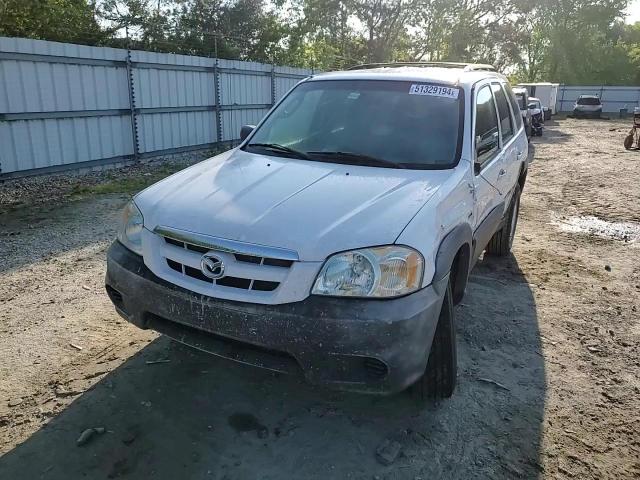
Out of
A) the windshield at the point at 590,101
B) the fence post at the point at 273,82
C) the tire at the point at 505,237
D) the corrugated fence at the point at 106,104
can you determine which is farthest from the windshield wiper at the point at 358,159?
the windshield at the point at 590,101

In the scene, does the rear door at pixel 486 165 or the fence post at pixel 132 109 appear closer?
the rear door at pixel 486 165

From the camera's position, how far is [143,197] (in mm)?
2887

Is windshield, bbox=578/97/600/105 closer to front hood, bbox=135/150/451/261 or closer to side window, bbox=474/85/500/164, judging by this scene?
side window, bbox=474/85/500/164

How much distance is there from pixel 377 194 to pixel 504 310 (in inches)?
80.9

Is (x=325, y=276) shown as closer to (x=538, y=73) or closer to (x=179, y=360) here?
(x=179, y=360)

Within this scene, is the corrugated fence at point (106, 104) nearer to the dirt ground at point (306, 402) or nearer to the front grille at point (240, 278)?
the dirt ground at point (306, 402)

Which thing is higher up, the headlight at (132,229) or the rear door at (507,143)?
the rear door at (507,143)

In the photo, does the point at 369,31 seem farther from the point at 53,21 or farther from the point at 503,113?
the point at 503,113

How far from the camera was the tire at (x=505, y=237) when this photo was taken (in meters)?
5.11

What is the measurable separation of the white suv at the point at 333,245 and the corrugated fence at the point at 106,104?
5.87 meters

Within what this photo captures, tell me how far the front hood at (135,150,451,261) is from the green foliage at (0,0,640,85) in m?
12.0

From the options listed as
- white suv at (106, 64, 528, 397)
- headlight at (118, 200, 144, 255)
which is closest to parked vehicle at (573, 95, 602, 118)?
white suv at (106, 64, 528, 397)

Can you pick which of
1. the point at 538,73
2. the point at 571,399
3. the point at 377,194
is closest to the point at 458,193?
the point at 377,194

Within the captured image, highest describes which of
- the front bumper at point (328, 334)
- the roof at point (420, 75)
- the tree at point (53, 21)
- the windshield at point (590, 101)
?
the tree at point (53, 21)
